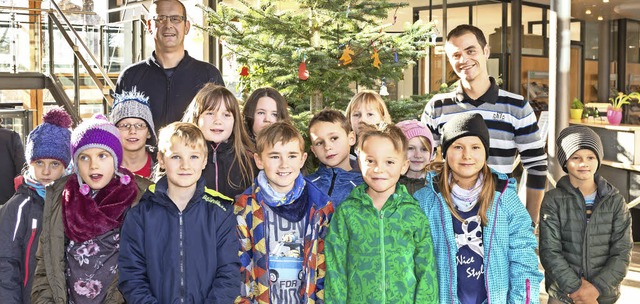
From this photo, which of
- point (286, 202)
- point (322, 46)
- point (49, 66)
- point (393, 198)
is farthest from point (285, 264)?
point (49, 66)

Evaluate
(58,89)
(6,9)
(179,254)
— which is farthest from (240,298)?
(6,9)

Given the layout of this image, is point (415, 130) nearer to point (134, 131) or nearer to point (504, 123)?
point (504, 123)

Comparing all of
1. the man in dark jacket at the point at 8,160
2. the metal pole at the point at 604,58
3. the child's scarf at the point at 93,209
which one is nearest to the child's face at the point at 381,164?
the child's scarf at the point at 93,209

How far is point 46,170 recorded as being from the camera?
3.41 m

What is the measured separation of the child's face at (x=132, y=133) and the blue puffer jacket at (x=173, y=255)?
0.64m

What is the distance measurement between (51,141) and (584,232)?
2.68 meters

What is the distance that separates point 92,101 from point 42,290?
677 cm

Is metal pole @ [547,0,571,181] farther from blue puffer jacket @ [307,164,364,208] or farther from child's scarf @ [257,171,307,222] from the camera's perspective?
child's scarf @ [257,171,307,222]

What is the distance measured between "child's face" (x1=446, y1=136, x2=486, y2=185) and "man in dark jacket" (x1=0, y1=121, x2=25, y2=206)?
13.3 ft

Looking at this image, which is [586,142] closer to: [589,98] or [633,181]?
[633,181]

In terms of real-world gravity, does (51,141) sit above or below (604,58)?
below

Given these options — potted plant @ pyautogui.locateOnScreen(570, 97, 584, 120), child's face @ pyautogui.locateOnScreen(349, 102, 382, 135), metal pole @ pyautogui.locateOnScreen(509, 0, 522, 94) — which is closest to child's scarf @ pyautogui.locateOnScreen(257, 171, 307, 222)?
child's face @ pyautogui.locateOnScreen(349, 102, 382, 135)

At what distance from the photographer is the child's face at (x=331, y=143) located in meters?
3.63

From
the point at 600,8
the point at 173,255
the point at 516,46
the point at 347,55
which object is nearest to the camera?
the point at 173,255
